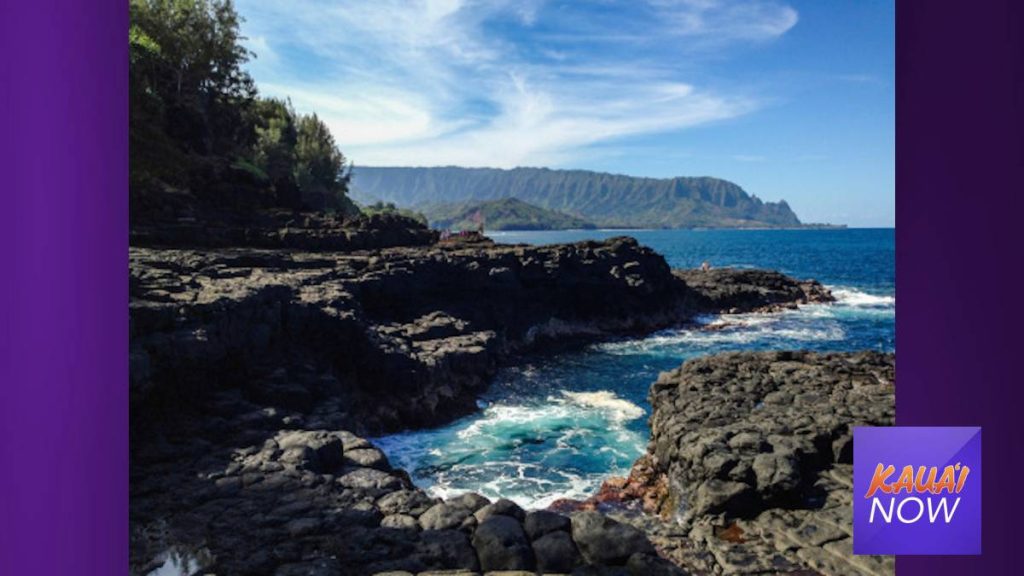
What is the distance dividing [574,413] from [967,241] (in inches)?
765

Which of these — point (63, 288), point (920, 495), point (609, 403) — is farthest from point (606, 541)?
point (609, 403)

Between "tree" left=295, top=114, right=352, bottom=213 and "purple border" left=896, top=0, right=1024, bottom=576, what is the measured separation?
54.5 meters

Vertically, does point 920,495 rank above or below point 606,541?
above

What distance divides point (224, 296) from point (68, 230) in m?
11.1

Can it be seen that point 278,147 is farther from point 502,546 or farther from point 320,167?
point 502,546

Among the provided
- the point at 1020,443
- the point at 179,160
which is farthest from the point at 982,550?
the point at 179,160

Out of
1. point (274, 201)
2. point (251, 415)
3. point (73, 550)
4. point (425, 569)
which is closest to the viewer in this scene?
point (73, 550)

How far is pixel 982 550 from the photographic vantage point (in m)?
4.38

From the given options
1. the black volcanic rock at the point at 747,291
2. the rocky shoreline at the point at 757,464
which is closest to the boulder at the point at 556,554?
the rocky shoreline at the point at 757,464

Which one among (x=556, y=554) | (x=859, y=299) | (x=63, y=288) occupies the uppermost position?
(x=63, y=288)

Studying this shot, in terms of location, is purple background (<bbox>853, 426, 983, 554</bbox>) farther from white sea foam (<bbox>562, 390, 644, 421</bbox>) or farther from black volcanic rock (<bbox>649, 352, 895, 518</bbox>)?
white sea foam (<bbox>562, 390, 644, 421</bbox>)

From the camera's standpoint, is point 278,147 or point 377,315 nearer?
point 377,315

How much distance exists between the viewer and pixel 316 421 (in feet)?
43.6

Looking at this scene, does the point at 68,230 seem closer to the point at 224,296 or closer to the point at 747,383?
the point at 224,296
